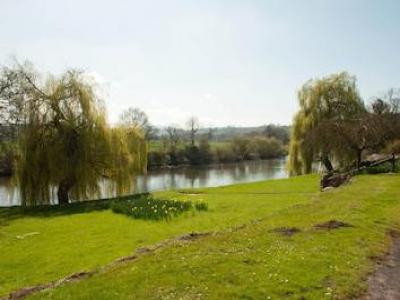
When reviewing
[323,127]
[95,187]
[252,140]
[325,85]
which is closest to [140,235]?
[95,187]

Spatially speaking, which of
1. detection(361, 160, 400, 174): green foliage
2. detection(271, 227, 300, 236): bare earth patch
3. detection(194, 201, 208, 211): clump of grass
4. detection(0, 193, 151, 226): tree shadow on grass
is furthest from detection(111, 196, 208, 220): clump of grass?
detection(361, 160, 400, 174): green foliage

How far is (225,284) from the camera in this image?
8195 millimetres

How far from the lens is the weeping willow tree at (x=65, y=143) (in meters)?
26.4

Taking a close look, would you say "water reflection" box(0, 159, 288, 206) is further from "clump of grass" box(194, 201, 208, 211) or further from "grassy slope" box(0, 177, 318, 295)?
"clump of grass" box(194, 201, 208, 211)

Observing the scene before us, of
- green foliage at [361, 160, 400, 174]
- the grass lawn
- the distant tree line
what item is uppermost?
the distant tree line

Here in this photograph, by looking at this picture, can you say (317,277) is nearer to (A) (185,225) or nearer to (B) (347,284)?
(B) (347,284)

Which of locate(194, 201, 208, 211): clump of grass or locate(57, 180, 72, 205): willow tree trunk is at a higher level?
locate(57, 180, 72, 205): willow tree trunk

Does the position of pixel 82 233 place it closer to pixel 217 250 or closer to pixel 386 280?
pixel 217 250

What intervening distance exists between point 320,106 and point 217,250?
34227 millimetres

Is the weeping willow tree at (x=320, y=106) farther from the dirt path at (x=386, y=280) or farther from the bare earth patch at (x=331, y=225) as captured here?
the dirt path at (x=386, y=280)

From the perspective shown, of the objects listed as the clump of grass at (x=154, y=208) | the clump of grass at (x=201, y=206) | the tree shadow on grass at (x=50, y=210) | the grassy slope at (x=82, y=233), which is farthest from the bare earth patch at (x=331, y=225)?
the tree shadow on grass at (x=50, y=210)

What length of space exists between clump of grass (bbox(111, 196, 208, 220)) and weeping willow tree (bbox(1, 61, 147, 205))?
5.62 meters

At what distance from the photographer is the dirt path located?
26.3 ft

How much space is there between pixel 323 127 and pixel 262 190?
→ 6974 mm
